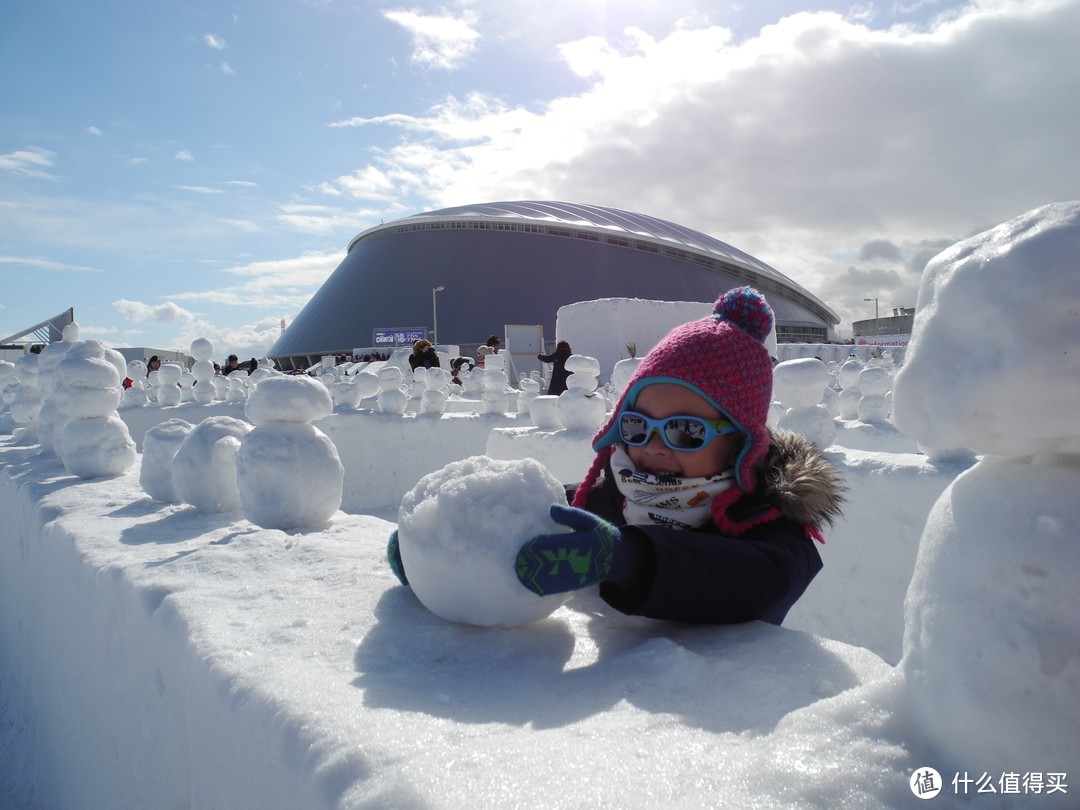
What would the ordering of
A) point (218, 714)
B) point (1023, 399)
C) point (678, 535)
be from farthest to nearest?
1. point (678, 535)
2. point (218, 714)
3. point (1023, 399)

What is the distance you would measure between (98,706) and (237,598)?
52 centimetres

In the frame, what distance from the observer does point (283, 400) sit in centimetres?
215

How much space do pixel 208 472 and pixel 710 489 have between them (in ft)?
5.39

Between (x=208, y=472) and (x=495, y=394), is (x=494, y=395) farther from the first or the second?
(x=208, y=472)

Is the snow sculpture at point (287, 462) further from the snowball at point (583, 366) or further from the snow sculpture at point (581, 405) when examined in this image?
the snowball at point (583, 366)

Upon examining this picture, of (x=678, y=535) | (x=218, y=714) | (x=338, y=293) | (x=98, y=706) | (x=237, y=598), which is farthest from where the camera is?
(x=338, y=293)

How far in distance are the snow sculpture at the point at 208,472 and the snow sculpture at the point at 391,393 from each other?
361cm

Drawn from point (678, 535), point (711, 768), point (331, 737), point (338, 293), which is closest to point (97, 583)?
point (331, 737)

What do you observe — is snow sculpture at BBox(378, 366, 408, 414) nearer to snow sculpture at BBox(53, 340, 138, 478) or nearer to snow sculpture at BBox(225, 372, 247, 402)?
snow sculpture at BBox(225, 372, 247, 402)

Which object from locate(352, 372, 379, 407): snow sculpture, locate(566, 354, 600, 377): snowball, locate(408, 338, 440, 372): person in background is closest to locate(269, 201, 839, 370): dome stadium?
locate(408, 338, 440, 372): person in background

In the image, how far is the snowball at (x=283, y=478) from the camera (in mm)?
2068

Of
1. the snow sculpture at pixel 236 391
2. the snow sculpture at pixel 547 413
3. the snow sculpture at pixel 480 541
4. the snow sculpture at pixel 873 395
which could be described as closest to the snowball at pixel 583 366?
the snow sculpture at pixel 547 413

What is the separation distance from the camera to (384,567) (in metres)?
1.64

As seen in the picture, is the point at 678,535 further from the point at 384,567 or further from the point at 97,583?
the point at 97,583
